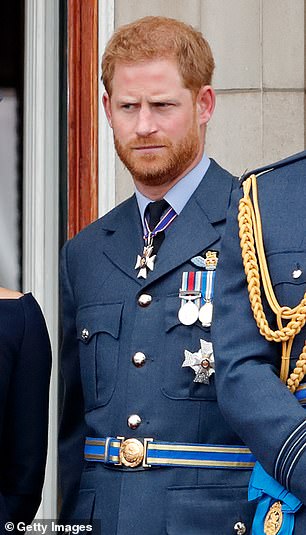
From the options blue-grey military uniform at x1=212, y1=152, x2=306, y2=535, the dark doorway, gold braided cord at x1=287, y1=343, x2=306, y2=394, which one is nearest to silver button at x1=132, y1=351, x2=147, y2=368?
blue-grey military uniform at x1=212, y1=152, x2=306, y2=535

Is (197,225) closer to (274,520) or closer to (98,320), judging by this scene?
(98,320)

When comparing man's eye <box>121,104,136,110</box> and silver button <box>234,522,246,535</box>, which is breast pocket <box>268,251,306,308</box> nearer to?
silver button <box>234,522,246,535</box>

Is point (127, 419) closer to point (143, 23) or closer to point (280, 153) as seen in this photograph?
point (143, 23)

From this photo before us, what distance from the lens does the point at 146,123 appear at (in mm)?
3543

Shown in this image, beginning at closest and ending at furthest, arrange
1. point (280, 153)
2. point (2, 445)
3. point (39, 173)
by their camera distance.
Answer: point (2, 445) → point (280, 153) → point (39, 173)

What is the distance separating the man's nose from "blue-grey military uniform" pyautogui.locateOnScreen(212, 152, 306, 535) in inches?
21.9

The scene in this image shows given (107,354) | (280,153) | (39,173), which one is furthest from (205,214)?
(39,173)

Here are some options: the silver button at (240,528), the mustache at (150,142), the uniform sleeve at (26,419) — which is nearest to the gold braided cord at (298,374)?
the silver button at (240,528)

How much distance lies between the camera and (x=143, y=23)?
146 inches

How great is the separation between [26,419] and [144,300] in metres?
A: 0.42

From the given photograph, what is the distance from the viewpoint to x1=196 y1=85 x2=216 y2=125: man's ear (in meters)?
3.66

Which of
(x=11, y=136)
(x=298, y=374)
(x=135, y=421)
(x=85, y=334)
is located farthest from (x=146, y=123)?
(x=11, y=136)

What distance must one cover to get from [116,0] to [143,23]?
42.7 inches

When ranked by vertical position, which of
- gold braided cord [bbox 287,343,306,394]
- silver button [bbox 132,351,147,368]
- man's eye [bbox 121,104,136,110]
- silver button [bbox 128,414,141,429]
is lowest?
silver button [bbox 128,414,141,429]
